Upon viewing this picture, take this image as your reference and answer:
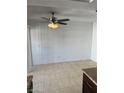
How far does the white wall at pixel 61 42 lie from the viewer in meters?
5.84

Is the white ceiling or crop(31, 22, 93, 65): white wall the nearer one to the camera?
the white ceiling

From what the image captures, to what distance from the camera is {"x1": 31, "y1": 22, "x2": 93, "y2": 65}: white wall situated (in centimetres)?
584

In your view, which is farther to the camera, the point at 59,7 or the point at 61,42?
the point at 61,42

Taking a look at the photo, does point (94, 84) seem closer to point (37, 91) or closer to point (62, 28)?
point (37, 91)

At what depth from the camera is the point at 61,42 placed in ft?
20.6

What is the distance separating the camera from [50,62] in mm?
6148

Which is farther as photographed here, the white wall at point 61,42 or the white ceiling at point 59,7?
the white wall at point 61,42

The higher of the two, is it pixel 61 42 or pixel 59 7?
pixel 59 7

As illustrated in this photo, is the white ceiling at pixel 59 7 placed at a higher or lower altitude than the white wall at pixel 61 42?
higher

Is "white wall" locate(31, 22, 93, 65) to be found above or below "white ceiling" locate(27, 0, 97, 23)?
below
